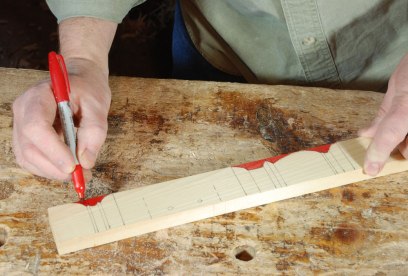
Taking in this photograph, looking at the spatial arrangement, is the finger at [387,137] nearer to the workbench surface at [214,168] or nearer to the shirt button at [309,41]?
the workbench surface at [214,168]

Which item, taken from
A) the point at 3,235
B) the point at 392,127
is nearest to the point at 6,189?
the point at 3,235

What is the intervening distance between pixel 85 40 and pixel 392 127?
2.61 ft

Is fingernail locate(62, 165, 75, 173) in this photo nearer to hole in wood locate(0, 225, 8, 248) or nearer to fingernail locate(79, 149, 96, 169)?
fingernail locate(79, 149, 96, 169)

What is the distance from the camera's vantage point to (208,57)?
6.26 ft

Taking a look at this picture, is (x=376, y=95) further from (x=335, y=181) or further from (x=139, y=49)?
(x=139, y=49)

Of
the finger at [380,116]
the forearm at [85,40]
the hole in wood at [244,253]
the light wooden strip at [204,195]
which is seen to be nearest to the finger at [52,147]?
the light wooden strip at [204,195]

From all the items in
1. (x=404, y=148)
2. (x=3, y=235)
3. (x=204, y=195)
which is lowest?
(x=3, y=235)

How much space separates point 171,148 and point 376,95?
61 centimetres

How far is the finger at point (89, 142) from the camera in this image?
1216 millimetres

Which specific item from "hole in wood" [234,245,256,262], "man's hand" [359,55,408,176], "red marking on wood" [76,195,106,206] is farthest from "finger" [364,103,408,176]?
"red marking on wood" [76,195,106,206]

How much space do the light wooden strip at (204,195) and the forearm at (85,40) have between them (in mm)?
382

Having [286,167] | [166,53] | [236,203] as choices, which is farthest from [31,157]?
[166,53]

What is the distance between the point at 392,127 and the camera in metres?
1.25

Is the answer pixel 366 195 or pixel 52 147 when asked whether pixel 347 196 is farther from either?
pixel 52 147
